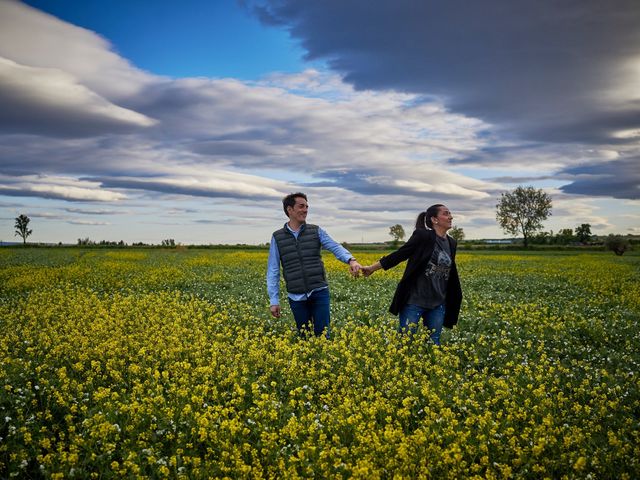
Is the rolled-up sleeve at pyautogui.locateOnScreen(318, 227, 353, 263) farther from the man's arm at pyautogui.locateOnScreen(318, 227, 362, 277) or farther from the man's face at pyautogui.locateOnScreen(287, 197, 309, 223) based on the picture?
the man's face at pyautogui.locateOnScreen(287, 197, 309, 223)

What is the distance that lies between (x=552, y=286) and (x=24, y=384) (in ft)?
66.8

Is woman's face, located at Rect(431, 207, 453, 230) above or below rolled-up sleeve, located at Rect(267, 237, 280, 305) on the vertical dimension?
above

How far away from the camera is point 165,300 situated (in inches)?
639

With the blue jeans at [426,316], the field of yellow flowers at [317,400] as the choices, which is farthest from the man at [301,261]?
the blue jeans at [426,316]

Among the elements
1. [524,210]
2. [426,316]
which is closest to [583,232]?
[524,210]

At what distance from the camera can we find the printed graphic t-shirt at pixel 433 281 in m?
7.94

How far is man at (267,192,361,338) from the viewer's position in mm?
8031

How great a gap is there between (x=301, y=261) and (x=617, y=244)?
64503 mm

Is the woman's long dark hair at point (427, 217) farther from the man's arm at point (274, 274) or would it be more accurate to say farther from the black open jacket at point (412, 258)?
the man's arm at point (274, 274)

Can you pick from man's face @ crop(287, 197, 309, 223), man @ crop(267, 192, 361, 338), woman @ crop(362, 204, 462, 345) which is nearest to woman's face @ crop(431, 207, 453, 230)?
woman @ crop(362, 204, 462, 345)

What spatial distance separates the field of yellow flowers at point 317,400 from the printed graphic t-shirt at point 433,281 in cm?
99

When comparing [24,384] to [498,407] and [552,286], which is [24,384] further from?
[552,286]

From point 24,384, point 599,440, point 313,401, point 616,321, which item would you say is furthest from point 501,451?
point 616,321

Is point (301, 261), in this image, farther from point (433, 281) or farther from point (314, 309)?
point (433, 281)
